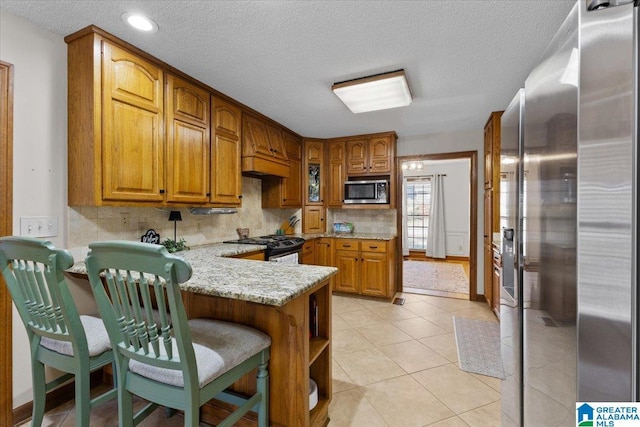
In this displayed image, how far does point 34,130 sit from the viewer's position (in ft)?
5.73

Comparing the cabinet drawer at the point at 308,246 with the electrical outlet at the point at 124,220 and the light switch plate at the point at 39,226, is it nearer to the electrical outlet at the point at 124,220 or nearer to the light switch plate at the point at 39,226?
the electrical outlet at the point at 124,220

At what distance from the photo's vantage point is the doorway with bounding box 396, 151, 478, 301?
3.90 metres

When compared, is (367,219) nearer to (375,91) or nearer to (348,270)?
(348,270)

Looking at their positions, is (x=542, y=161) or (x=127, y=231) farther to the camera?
(x=127, y=231)

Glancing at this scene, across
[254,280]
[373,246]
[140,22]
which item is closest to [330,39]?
[140,22]

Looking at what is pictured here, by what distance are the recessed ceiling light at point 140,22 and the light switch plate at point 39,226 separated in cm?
132

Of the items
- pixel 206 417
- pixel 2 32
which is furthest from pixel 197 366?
pixel 2 32

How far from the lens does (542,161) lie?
2.79 feet

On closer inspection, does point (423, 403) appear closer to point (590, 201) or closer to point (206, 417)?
point (206, 417)

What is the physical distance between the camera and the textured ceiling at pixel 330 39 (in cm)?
158

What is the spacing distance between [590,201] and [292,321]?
1.12m

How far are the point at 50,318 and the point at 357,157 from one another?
3.75 meters

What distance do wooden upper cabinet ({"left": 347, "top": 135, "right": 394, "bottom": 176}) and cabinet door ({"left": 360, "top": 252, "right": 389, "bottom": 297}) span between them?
1.23 meters

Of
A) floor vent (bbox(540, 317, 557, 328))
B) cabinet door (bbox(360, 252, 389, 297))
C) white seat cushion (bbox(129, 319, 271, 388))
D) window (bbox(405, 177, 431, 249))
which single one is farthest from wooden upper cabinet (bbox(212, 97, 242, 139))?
window (bbox(405, 177, 431, 249))
